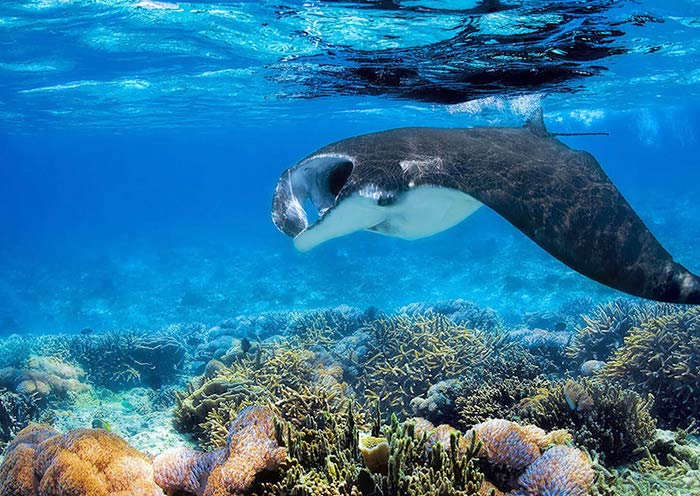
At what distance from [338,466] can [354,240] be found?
3130cm

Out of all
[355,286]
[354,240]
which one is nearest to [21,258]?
[354,240]

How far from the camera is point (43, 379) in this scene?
9898 millimetres

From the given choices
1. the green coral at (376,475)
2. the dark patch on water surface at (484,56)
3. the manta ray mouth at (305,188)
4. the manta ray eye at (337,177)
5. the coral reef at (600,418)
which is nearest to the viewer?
the green coral at (376,475)

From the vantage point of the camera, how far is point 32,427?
5.31 meters

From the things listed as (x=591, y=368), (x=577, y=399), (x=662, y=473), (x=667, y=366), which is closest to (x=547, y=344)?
(x=591, y=368)

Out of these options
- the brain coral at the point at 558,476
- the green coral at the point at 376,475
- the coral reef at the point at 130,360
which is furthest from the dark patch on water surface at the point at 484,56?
the coral reef at the point at 130,360

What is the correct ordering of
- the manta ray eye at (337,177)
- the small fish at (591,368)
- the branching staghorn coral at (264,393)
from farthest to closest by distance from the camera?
the small fish at (591,368) → the branching staghorn coral at (264,393) → the manta ray eye at (337,177)

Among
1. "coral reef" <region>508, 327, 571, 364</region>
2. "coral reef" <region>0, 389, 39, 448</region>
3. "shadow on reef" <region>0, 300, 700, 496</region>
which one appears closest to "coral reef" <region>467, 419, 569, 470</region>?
"shadow on reef" <region>0, 300, 700, 496</region>

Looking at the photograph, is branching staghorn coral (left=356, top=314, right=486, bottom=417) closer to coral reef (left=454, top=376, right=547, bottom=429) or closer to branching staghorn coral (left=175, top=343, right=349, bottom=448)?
branching staghorn coral (left=175, top=343, right=349, bottom=448)

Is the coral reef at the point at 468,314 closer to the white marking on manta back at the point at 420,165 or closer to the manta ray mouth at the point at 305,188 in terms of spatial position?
the manta ray mouth at the point at 305,188

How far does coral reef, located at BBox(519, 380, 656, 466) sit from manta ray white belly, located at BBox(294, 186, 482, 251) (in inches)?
94.9

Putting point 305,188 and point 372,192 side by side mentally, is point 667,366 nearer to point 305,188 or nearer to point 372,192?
point 372,192

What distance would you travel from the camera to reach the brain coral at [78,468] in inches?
145

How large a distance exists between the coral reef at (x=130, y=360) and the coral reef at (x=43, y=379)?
2.67ft
